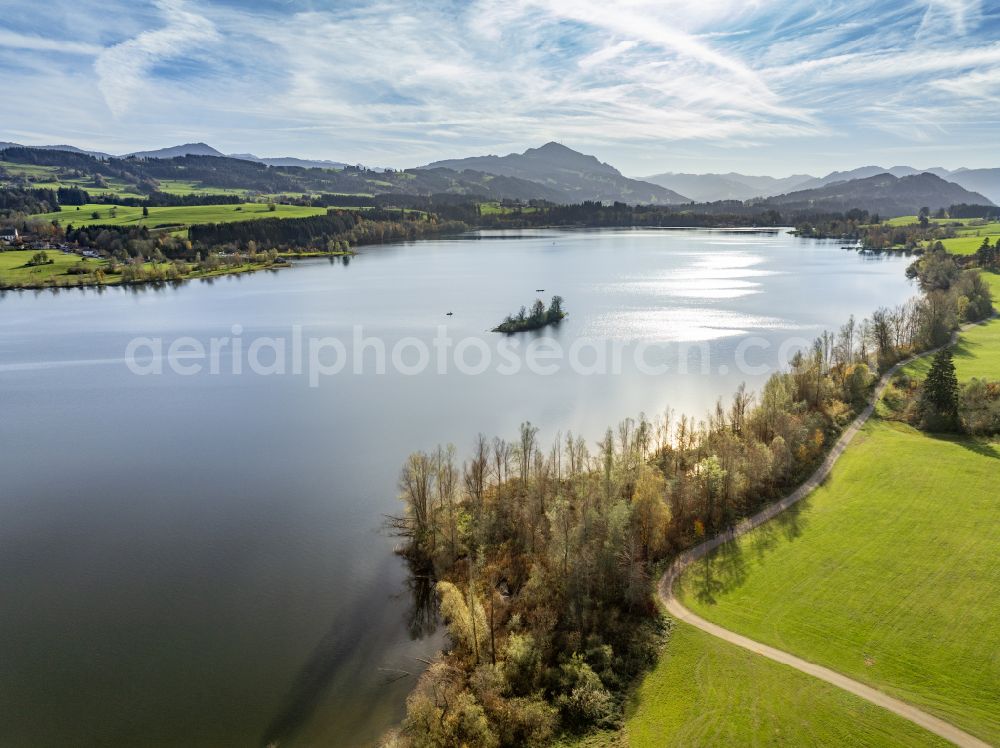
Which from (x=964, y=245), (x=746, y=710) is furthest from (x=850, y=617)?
(x=964, y=245)

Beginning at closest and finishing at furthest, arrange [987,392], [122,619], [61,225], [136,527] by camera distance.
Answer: [122,619], [136,527], [987,392], [61,225]

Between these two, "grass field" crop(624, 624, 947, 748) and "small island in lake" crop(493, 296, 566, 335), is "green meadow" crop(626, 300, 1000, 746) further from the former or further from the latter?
"small island in lake" crop(493, 296, 566, 335)

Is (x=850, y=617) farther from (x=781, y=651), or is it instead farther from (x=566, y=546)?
(x=566, y=546)

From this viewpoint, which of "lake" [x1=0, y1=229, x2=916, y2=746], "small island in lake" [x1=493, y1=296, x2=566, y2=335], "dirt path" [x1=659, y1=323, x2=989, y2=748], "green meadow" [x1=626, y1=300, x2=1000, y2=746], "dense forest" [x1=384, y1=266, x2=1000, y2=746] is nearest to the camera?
"dirt path" [x1=659, y1=323, x2=989, y2=748]

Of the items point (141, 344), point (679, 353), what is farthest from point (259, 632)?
point (141, 344)

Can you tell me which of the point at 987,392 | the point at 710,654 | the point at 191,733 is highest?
the point at 987,392

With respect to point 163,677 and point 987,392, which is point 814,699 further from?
point 987,392

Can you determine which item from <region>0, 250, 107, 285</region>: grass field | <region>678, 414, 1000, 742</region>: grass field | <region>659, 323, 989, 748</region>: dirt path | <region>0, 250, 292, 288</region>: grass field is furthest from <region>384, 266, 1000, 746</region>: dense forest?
<region>0, 250, 107, 285</region>: grass field

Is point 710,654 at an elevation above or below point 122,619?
above
